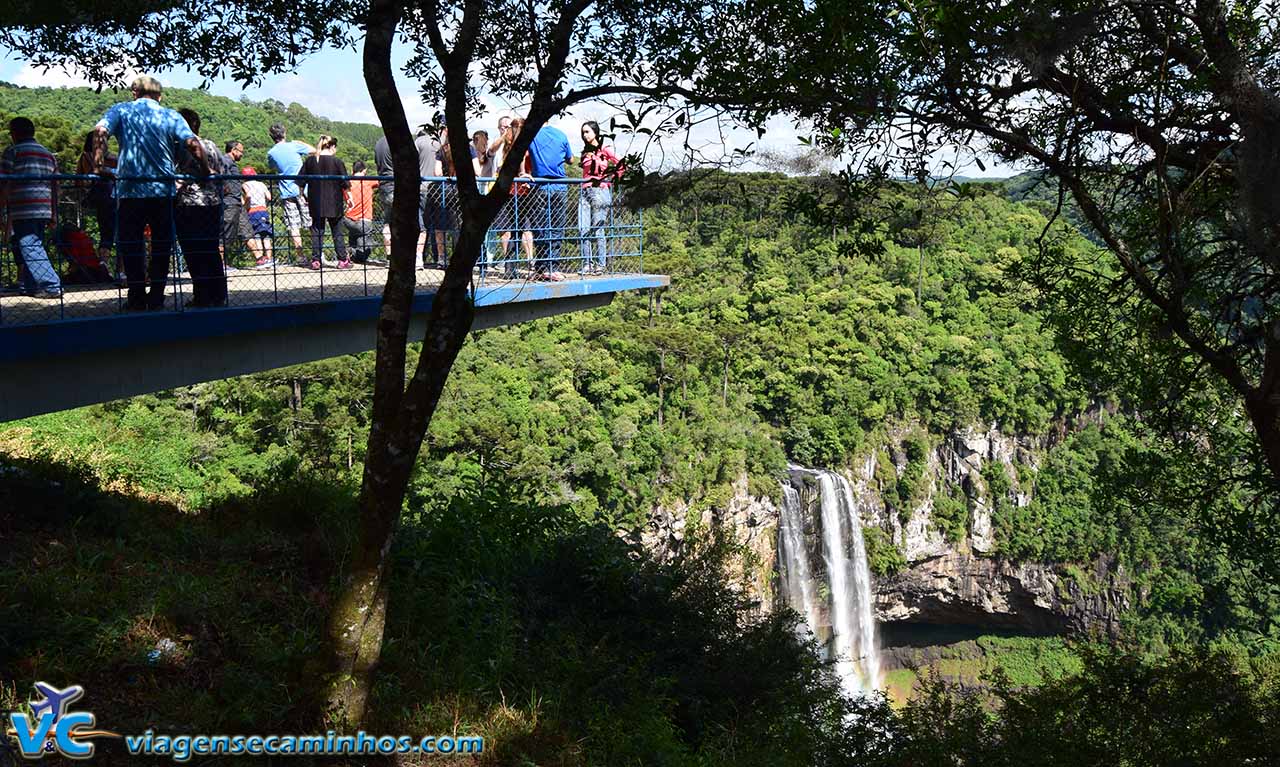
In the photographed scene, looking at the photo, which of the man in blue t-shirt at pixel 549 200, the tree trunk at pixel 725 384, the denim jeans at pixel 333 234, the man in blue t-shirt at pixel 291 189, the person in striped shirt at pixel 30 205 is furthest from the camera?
the tree trunk at pixel 725 384

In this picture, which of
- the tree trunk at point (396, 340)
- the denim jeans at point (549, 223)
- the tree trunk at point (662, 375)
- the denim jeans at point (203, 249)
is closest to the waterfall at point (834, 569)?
the tree trunk at point (662, 375)

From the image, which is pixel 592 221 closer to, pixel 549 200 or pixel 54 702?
pixel 549 200

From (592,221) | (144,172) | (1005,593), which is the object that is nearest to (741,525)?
(1005,593)

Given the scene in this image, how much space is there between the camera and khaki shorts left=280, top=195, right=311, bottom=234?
8.44 meters

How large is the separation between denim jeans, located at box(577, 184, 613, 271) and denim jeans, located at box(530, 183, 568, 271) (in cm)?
19

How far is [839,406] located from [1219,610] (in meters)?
16.7

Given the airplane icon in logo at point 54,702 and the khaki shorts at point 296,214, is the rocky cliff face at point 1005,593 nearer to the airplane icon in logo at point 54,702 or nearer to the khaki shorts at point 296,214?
the khaki shorts at point 296,214

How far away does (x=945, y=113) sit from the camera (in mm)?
4391

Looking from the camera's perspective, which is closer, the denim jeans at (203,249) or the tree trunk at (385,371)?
the tree trunk at (385,371)

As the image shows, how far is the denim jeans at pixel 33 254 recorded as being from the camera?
566 cm

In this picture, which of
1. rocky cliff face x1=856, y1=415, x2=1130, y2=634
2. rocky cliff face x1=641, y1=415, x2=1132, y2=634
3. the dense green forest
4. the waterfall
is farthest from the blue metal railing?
rocky cliff face x1=856, y1=415, x2=1130, y2=634

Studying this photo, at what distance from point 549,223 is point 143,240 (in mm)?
4310

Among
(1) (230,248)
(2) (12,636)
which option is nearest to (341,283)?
(1) (230,248)

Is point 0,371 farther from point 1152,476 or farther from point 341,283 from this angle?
point 1152,476
